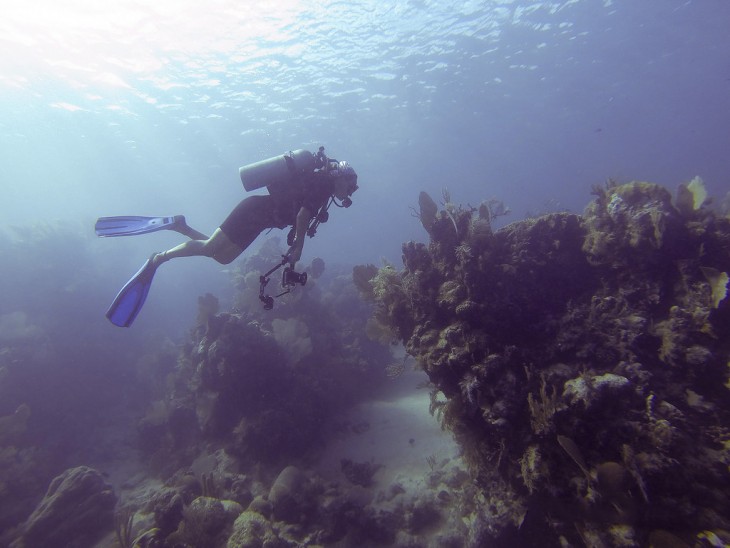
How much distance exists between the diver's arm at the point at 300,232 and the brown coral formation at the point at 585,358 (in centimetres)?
181

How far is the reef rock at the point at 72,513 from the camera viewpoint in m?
7.20

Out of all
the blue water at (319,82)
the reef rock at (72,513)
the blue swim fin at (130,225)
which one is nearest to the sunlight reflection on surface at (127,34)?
the blue water at (319,82)

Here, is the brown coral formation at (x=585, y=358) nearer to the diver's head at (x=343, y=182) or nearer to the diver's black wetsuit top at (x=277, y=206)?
the diver's head at (x=343, y=182)

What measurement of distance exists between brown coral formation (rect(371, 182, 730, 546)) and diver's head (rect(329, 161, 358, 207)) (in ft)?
4.84

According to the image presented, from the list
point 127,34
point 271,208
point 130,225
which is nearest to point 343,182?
point 271,208

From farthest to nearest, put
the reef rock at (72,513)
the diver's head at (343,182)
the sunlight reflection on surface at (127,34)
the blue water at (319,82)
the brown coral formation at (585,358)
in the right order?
the blue water at (319,82), the sunlight reflection on surface at (127,34), the reef rock at (72,513), the diver's head at (343,182), the brown coral formation at (585,358)

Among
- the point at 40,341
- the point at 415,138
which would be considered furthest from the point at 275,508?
the point at 415,138

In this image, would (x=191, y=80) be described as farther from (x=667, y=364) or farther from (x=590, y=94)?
(x=590, y=94)

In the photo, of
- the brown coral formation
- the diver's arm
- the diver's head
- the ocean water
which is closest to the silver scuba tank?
the diver's head

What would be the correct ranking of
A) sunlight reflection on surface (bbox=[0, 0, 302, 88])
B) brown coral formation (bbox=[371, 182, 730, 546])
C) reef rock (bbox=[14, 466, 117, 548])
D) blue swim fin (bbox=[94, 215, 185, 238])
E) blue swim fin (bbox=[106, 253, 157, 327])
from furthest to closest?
sunlight reflection on surface (bbox=[0, 0, 302, 88]) < reef rock (bbox=[14, 466, 117, 548]) < blue swim fin (bbox=[94, 215, 185, 238]) < blue swim fin (bbox=[106, 253, 157, 327]) < brown coral formation (bbox=[371, 182, 730, 546])

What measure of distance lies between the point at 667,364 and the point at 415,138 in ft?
147

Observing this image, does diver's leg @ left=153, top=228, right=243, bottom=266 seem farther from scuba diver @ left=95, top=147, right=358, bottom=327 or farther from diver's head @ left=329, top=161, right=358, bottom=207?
diver's head @ left=329, top=161, right=358, bottom=207

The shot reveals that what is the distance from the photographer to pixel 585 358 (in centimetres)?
477

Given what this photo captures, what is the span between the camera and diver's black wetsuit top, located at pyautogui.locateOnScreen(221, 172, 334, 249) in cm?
611
